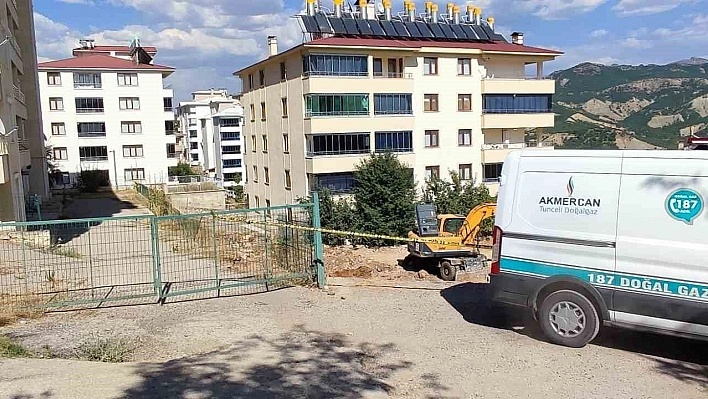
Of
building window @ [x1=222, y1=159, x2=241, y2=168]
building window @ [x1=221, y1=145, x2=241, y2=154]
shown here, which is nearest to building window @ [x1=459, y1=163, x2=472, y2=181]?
building window @ [x1=221, y1=145, x2=241, y2=154]

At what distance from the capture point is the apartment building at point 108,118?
182 ft

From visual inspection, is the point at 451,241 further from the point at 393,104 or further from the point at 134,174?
the point at 134,174

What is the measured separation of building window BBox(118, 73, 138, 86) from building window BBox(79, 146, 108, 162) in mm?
6496

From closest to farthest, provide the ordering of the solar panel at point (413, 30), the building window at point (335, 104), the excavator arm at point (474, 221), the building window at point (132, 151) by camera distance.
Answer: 1. the excavator arm at point (474, 221)
2. the building window at point (335, 104)
3. the solar panel at point (413, 30)
4. the building window at point (132, 151)

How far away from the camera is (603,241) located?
655 cm

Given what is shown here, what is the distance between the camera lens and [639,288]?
6.39 metres

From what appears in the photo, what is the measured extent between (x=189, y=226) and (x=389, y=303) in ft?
19.0

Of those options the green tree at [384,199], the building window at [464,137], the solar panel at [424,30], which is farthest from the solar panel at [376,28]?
the green tree at [384,199]

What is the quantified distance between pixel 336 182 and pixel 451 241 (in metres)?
22.0

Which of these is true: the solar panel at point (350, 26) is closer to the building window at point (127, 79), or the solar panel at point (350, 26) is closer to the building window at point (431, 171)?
the building window at point (431, 171)

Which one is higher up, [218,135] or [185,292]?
[218,135]

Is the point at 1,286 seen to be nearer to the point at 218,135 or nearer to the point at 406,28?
the point at 406,28

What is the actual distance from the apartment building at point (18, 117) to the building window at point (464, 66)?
87.1 ft

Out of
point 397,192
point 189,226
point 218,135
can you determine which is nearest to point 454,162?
point 397,192
